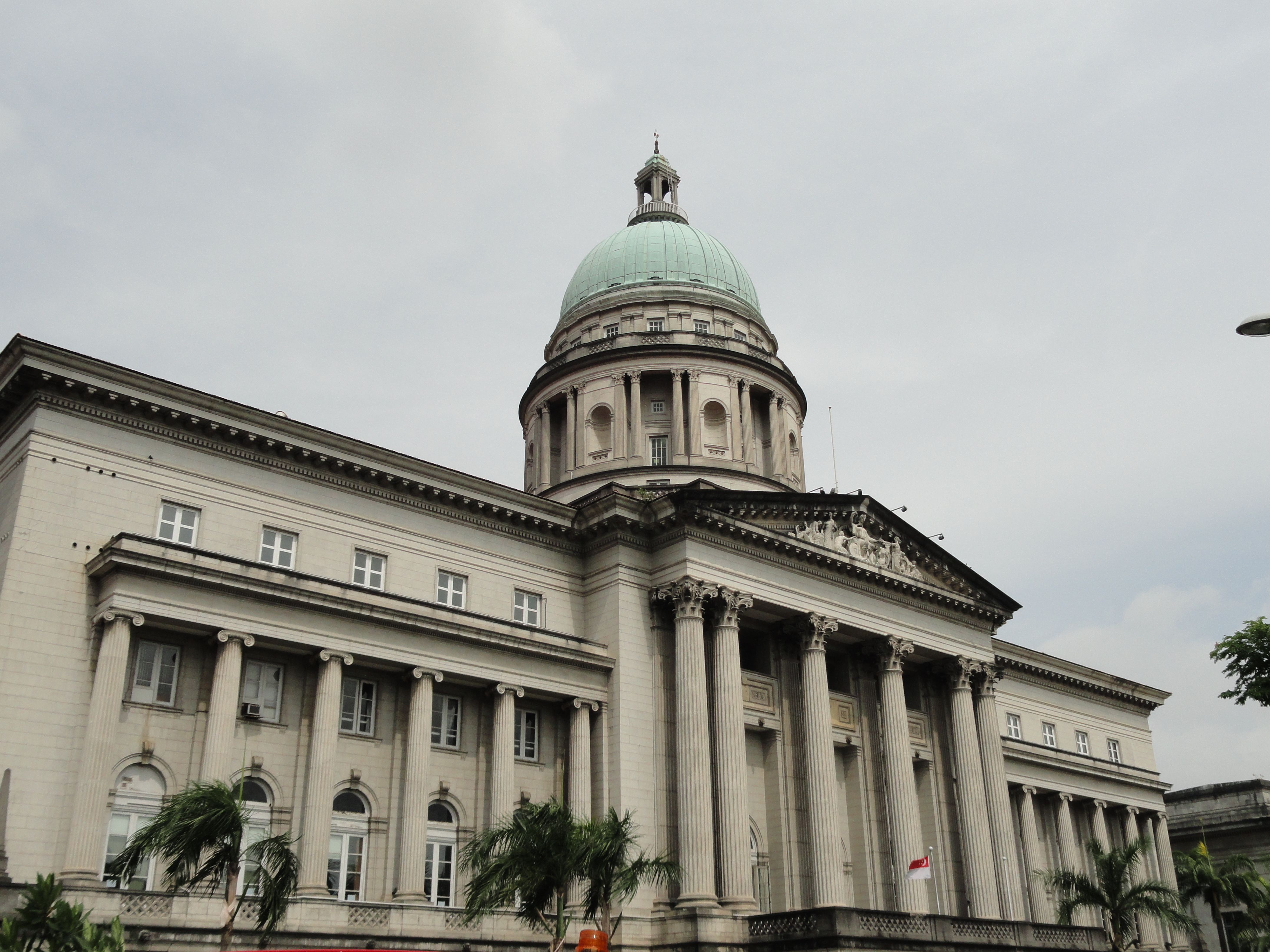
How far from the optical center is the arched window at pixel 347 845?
34219mm

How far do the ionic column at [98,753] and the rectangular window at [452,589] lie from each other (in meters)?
10.2

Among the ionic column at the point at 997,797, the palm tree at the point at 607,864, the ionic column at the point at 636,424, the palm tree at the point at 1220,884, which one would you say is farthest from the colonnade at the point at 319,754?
the palm tree at the point at 1220,884

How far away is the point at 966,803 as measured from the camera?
47.5m

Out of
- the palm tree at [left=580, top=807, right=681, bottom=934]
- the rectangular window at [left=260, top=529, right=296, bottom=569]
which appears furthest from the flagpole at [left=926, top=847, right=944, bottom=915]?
the rectangular window at [left=260, top=529, right=296, bottom=569]

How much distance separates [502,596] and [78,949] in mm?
20797

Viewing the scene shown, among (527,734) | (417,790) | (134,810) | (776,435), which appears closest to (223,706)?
(134,810)

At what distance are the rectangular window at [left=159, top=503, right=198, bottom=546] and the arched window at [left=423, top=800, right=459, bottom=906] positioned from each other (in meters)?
10.4

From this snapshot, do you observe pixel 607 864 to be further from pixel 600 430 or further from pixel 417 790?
pixel 600 430

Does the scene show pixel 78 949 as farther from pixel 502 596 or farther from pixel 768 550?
pixel 768 550

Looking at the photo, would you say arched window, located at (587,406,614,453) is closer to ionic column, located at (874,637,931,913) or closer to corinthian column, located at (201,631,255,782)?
ionic column, located at (874,637,931,913)

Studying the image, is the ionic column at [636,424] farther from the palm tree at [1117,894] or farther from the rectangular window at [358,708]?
the palm tree at [1117,894]

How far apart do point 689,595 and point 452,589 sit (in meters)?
7.75

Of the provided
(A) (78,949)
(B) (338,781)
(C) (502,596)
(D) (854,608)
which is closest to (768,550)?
(D) (854,608)

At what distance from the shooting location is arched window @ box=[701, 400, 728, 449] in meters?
56.8
